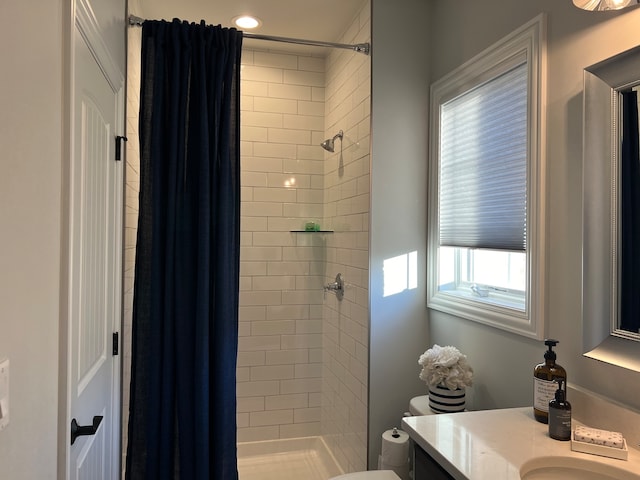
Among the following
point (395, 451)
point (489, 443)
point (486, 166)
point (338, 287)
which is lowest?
point (395, 451)

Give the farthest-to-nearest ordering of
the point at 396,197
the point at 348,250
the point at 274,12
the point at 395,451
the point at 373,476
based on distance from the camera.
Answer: the point at 348,250, the point at 274,12, the point at 396,197, the point at 395,451, the point at 373,476

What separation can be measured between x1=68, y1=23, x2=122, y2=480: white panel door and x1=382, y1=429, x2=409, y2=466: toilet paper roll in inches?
47.6

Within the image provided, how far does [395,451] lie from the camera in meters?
2.15

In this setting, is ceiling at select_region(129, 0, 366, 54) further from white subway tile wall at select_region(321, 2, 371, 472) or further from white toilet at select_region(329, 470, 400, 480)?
white toilet at select_region(329, 470, 400, 480)

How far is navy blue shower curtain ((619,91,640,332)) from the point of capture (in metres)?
1.33

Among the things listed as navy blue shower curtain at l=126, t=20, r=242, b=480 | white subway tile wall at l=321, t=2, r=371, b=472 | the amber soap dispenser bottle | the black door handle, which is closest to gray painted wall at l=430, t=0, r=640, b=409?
the amber soap dispenser bottle

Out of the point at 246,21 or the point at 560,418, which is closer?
the point at 560,418

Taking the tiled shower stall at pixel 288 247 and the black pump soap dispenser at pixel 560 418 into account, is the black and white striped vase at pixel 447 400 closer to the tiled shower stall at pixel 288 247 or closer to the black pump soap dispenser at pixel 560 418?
the black pump soap dispenser at pixel 560 418

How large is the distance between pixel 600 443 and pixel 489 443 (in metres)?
0.29

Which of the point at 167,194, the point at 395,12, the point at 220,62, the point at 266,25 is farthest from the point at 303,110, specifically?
the point at 167,194

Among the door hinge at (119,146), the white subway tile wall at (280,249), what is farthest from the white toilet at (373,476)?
the door hinge at (119,146)

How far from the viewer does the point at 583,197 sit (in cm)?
147

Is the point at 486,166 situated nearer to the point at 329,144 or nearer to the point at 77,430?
the point at 329,144

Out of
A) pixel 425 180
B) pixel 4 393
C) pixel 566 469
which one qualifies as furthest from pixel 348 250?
pixel 4 393
